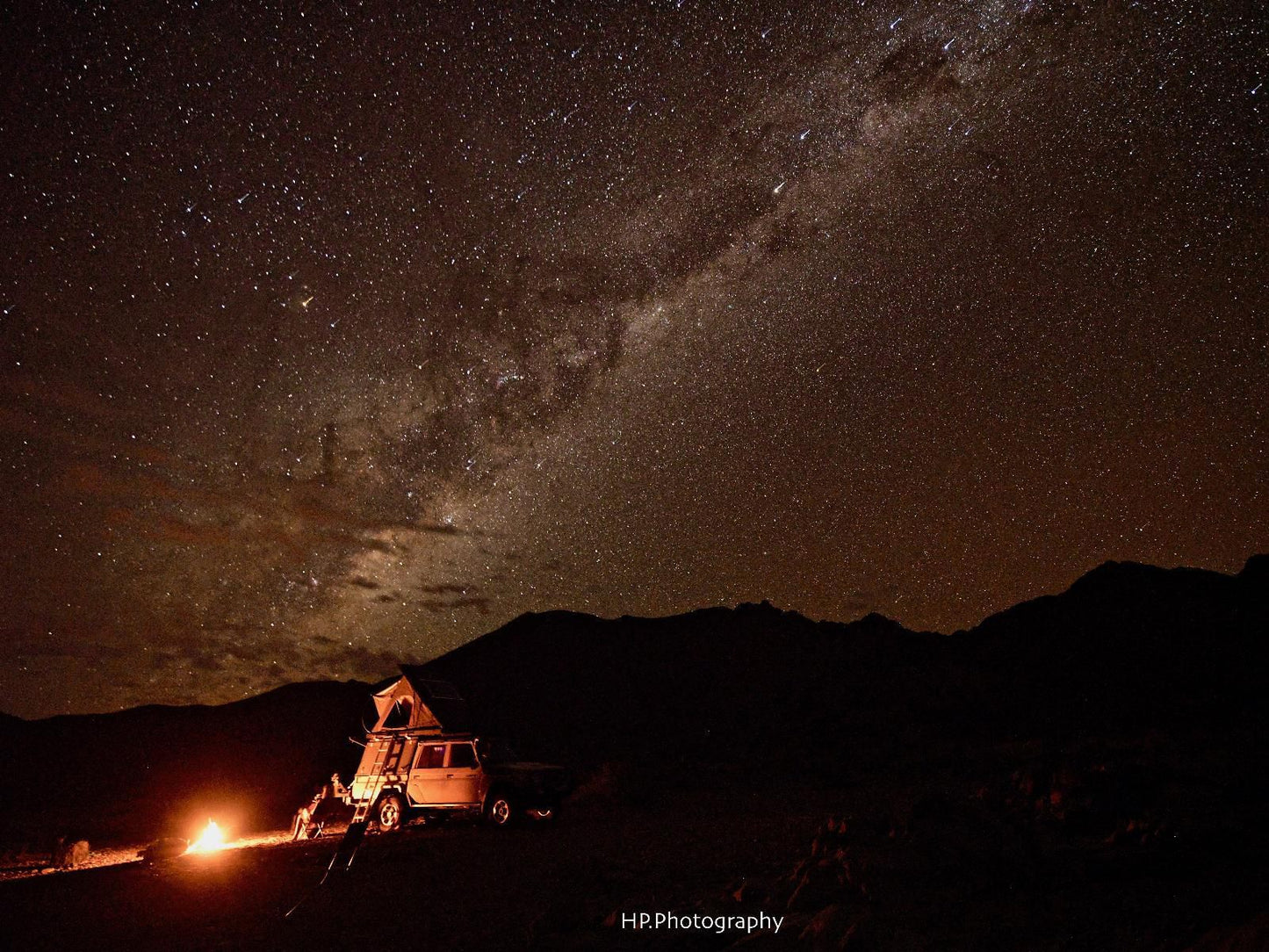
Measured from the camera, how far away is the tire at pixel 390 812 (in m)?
16.0

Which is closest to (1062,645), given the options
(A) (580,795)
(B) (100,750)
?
(A) (580,795)

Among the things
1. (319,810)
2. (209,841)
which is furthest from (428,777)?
(209,841)

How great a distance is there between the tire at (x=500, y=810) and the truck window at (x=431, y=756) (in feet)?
4.98

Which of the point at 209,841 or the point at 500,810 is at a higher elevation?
the point at 209,841

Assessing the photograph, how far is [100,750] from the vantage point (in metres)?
63.1

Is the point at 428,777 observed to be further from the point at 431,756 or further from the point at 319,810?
the point at 319,810

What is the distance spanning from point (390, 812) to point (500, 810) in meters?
2.97

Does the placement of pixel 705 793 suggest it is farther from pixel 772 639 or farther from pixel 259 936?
pixel 772 639

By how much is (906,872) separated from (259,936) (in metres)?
6.51

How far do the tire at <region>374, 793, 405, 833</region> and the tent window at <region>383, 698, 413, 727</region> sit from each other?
75.5 inches

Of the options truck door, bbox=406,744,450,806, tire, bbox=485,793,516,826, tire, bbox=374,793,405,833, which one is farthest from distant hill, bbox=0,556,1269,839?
tire, bbox=485,793,516,826

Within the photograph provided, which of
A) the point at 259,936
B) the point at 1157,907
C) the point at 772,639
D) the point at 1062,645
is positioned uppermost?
the point at 772,639

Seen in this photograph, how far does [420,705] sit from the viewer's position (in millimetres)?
17453

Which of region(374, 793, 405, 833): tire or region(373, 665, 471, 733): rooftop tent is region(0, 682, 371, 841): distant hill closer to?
region(373, 665, 471, 733): rooftop tent
